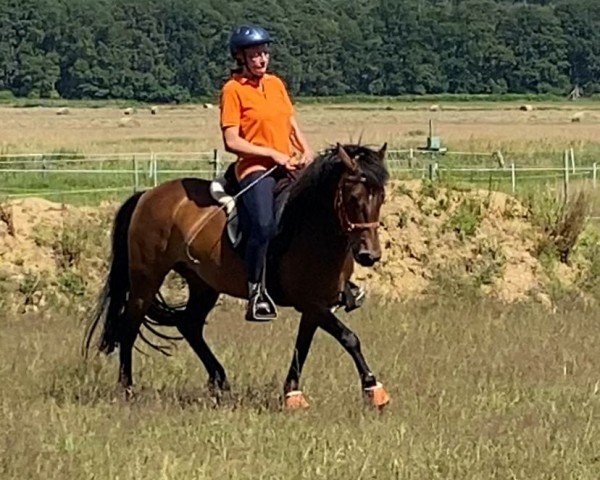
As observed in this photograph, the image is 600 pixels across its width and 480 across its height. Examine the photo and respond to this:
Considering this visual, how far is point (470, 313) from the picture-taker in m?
13.6

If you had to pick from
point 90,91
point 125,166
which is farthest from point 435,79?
point 125,166

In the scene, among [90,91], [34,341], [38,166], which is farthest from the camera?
[90,91]

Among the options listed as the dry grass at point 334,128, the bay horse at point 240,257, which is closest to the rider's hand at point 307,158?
the bay horse at point 240,257

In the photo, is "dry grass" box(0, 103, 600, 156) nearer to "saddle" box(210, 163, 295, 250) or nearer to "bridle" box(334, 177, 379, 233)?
"saddle" box(210, 163, 295, 250)

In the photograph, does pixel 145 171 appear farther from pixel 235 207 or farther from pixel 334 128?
pixel 334 128

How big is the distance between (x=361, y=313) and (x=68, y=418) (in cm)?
558

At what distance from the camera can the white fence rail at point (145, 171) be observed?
101 ft

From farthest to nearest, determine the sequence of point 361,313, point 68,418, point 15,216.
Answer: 1. point 15,216
2. point 361,313
3. point 68,418

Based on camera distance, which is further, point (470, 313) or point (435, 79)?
point (435, 79)

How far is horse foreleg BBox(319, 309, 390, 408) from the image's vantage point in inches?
343

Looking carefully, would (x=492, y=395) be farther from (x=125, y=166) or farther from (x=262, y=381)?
(x=125, y=166)

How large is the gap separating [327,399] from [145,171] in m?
26.6

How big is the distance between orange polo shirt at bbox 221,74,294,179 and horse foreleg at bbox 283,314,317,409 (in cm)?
113

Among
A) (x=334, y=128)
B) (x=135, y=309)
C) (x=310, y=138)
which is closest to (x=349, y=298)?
(x=135, y=309)
